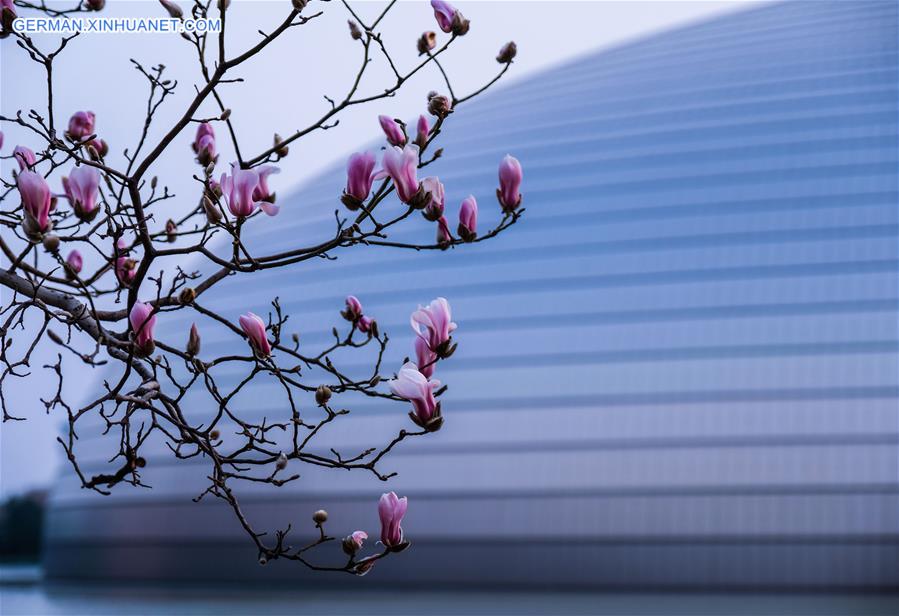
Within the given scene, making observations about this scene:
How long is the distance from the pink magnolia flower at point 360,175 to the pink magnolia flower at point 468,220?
0.98ft

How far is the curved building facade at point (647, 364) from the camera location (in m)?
18.7

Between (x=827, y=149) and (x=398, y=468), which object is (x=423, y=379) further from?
(x=827, y=149)

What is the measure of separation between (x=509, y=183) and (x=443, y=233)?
25 cm

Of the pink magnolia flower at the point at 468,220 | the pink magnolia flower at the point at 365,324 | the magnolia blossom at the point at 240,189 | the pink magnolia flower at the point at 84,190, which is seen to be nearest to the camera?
the pink magnolia flower at the point at 84,190

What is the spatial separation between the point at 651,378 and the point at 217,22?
1765 cm

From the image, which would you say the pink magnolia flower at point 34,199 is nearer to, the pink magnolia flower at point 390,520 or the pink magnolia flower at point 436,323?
the pink magnolia flower at point 436,323

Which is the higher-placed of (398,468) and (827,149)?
(827,149)

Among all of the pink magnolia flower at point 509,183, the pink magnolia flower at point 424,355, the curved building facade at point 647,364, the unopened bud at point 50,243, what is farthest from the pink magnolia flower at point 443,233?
the curved building facade at point 647,364

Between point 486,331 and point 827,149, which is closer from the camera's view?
point 486,331

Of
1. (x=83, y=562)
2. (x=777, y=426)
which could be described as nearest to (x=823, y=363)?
(x=777, y=426)

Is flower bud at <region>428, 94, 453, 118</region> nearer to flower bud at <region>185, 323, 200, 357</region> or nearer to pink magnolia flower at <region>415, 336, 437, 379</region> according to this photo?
pink magnolia flower at <region>415, 336, 437, 379</region>

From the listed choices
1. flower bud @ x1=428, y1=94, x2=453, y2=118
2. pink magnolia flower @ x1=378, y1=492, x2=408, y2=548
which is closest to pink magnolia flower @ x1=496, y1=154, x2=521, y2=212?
flower bud @ x1=428, y1=94, x2=453, y2=118

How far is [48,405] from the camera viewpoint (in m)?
3.39

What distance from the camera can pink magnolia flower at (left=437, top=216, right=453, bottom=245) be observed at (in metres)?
2.91
